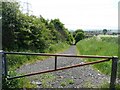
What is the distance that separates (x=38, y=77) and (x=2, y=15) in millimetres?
5698

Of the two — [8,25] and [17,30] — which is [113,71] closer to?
[8,25]

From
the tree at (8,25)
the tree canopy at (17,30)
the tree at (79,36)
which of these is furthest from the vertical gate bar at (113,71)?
the tree at (79,36)

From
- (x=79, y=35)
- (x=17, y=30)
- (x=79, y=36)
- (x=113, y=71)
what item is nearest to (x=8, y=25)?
(x=17, y=30)

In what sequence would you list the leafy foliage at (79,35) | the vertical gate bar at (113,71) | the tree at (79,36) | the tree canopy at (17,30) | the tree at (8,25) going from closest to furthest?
the vertical gate bar at (113,71), the tree at (8,25), the tree canopy at (17,30), the tree at (79,36), the leafy foliage at (79,35)

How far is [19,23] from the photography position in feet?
42.6

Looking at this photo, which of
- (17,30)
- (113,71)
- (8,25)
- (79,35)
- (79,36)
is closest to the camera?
(113,71)

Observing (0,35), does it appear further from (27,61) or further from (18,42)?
(27,61)

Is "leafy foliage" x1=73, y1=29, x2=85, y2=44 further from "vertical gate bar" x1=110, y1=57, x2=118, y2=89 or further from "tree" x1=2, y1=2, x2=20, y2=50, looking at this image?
"vertical gate bar" x1=110, y1=57, x2=118, y2=89

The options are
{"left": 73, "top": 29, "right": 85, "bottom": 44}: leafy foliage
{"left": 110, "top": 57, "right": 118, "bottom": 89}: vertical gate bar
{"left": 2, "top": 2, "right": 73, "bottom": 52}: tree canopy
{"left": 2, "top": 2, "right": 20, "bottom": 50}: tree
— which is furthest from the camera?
{"left": 73, "top": 29, "right": 85, "bottom": 44}: leafy foliage

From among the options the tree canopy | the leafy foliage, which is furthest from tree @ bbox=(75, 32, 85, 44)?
the tree canopy

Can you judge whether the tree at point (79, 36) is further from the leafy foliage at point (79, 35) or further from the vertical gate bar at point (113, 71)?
the vertical gate bar at point (113, 71)

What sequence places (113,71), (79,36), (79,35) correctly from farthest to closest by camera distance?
(79,35), (79,36), (113,71)

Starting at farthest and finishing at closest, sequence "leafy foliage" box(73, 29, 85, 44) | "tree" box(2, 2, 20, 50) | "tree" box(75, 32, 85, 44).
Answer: "leafy foliage" box(73, 29, 85, 44) → "tree" box(75, 32, 85, 44) → "tree" box(2, 2, 20, 50)

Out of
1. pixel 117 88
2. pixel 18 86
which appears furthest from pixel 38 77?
pixel 117 88
